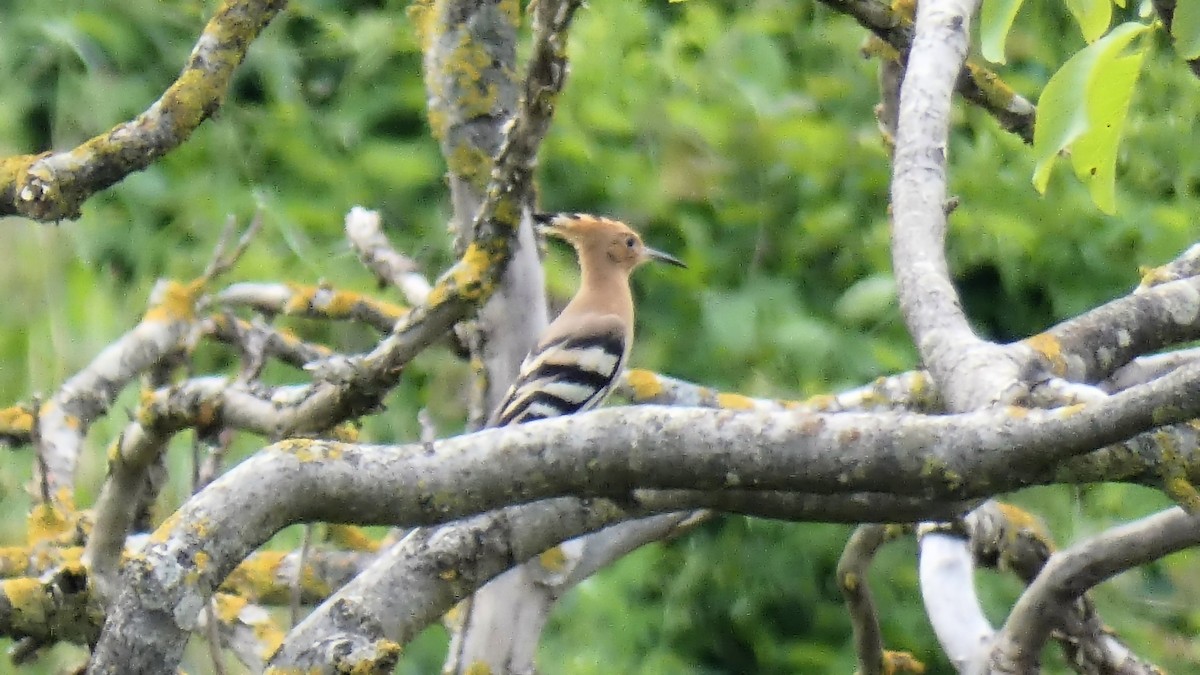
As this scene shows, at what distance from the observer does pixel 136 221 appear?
559cm

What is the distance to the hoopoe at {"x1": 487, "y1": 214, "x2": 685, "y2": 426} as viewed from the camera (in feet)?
10.6

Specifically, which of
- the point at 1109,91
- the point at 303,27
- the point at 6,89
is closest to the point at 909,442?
the point at 1109,91

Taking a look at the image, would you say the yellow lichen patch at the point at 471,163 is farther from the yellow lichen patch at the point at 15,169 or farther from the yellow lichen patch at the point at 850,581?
the yellow lichen patch at the point at 850,581

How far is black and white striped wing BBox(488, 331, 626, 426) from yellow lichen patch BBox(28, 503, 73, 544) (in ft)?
2.90

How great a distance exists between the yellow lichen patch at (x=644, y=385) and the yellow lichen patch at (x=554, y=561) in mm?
427

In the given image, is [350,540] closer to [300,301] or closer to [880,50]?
[300,301]

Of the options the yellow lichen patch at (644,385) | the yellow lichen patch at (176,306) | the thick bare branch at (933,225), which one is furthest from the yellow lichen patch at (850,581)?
the yellow lichen patch at (176,306)

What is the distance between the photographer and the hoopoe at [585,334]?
3.22m

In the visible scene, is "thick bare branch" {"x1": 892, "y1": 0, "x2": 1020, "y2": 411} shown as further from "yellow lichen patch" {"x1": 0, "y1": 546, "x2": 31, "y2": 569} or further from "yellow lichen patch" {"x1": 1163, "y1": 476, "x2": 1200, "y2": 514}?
"yellow lichen patch" {"x1": 0, "y1": 546, "x2": 31, "y2": 569}

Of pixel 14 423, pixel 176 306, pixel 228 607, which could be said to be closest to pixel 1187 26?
pixel 228 607

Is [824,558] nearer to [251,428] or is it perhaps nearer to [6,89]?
[251,428]

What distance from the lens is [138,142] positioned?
2303 mm

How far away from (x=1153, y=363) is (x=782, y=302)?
2587mm

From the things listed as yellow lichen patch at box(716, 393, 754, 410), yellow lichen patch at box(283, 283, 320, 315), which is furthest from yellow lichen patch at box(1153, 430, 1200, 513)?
yellow lichen patch at box(283, 283, 320, 315)
